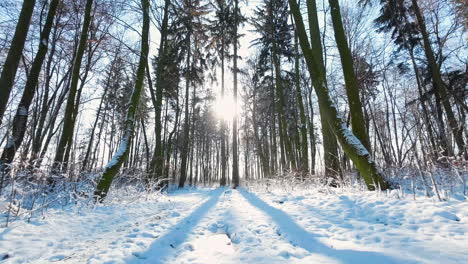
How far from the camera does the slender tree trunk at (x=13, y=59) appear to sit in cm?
472

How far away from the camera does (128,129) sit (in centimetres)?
647

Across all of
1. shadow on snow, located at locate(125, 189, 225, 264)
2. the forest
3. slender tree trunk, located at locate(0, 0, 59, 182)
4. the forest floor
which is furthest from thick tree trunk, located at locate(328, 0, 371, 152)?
slender tree trunk, located at locate(0, 0, 59, 182)

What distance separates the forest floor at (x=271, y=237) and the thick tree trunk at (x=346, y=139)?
67 cm

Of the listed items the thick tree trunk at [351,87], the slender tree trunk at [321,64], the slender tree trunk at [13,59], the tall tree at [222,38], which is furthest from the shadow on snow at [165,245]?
the tall tree at [222,38]

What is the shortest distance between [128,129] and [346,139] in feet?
18.7

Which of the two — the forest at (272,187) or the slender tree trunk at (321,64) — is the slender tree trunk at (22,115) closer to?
the forest at (272,187)

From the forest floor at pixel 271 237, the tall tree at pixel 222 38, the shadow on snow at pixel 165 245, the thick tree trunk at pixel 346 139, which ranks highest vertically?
the tall tree at pixel 222 38

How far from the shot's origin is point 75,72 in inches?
283

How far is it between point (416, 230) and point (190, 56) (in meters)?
14.7

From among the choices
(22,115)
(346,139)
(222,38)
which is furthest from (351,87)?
(222,38)

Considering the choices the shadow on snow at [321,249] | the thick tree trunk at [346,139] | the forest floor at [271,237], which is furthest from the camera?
the thick tree trunk at [346,139]

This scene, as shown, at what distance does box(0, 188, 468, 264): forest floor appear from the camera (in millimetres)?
2020

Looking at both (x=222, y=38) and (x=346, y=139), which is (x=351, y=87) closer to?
(x=346, y=139)

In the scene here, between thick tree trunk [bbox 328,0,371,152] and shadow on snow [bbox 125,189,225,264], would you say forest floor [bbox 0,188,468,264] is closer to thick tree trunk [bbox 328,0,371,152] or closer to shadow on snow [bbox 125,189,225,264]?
shadow on snow [bbox 125,189,225,264]
